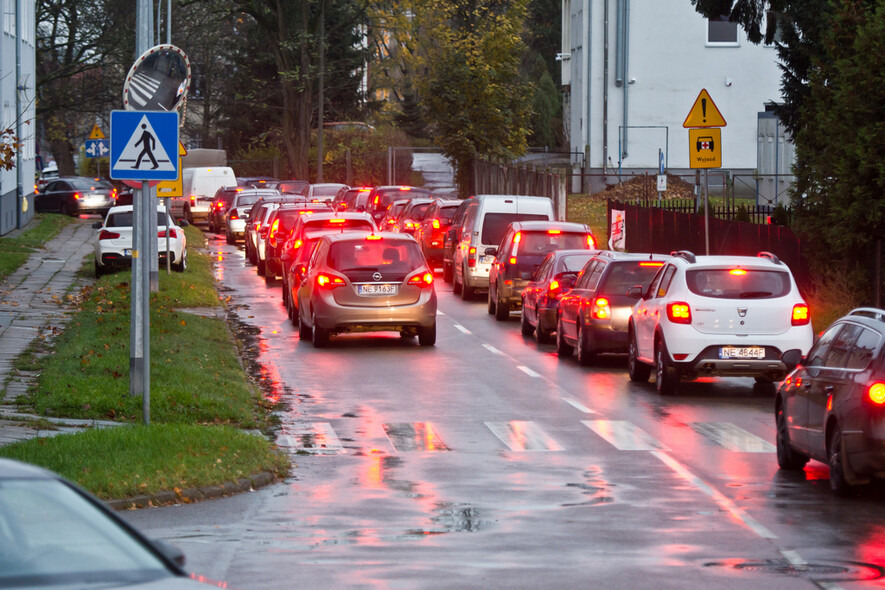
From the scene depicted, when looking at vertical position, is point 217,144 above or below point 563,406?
above

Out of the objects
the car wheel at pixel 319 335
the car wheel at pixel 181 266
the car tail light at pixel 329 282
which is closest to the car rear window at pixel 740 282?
the car tail light at pixel 329 282

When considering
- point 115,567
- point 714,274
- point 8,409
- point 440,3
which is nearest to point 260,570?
point 115,567

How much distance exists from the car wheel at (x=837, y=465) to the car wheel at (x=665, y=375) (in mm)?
6102

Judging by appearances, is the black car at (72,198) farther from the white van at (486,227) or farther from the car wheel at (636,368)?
the car wheel at (636,368)

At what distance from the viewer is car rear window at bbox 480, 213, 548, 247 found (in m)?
32.5

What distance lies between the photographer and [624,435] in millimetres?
14625

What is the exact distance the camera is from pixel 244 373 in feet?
63.1

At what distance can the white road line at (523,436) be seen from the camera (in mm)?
13867

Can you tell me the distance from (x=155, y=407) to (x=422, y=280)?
8557mm

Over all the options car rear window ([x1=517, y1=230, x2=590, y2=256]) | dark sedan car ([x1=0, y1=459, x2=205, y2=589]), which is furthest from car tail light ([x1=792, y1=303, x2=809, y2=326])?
dark sedan car ([x1=0, y1=459, x2=205, y2=589])

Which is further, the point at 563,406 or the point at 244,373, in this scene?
the point at 244,373

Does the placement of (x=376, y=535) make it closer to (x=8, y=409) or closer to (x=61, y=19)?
(x=8, y=409)

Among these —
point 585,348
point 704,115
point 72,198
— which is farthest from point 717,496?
point 72,198

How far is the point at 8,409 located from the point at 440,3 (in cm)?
5603
